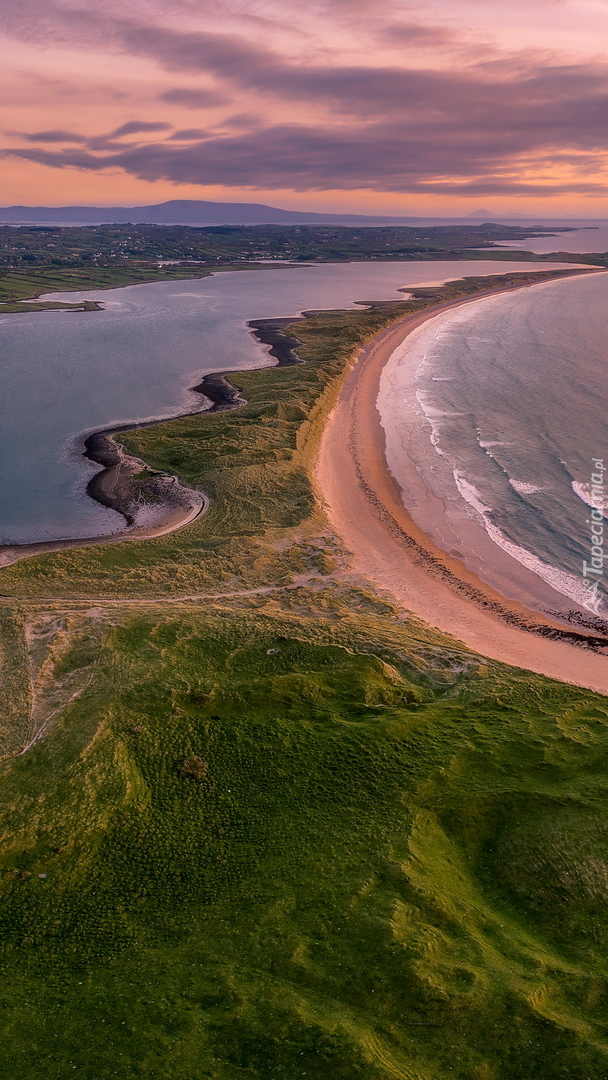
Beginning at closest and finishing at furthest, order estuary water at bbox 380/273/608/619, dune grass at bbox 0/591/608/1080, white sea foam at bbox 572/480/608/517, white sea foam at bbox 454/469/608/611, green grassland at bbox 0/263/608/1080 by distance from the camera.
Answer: dune grass at bbox 0/591/608/1080, green grassland at bbox 0/263/608/1080, white sea foam at bbox 454/469/608/611, estuary water at bbox 380/273/608/619, white sea foam at bbox 572/480/608/517

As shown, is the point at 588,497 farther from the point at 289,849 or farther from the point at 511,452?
the point at 289,849

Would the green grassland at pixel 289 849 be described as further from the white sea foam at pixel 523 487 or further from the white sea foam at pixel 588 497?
the white sea foam at pixel 588 497

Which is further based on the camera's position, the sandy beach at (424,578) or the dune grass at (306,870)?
the sandy beach at (424,578)

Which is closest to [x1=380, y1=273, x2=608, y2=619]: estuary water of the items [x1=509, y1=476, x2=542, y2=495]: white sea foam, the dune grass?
[x1=509, y1=476, x2=542, y2=495]: white sea foam

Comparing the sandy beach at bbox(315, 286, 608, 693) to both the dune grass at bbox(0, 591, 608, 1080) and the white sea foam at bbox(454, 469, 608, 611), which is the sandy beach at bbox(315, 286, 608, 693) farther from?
the dune grass at bbox(0, 591, 608, 1080)

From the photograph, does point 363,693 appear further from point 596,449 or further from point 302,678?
point 596,449

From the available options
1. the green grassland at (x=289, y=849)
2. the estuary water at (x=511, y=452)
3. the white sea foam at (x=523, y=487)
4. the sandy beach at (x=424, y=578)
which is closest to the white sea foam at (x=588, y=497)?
the estuary water at (x=511, y=452)

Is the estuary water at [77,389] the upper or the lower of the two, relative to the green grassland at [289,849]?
upper

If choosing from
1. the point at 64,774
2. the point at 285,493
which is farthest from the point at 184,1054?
the point at 285,493
